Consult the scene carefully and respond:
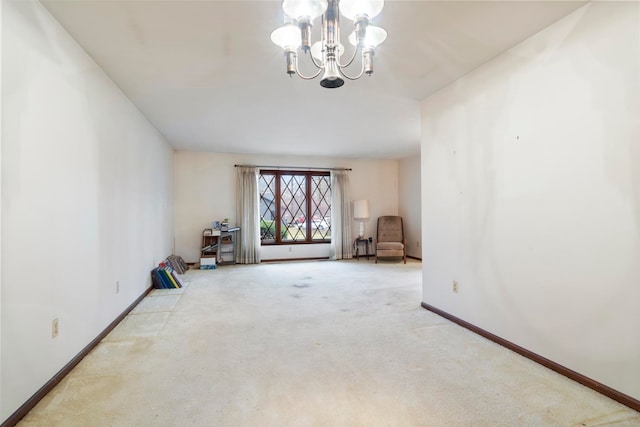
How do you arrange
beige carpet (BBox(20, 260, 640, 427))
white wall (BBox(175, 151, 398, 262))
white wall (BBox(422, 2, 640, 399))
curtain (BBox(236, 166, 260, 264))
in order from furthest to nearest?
curtain (BBox(236, 166, 260, 264)), white wall (BBox(175, 151, 398, 262)), white wall (BBox(422, 2, 640, 399)), beige carpet (BBox(20, 260, 640, 427))

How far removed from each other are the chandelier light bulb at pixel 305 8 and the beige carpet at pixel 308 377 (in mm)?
2008

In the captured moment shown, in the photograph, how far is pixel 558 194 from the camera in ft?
6.75

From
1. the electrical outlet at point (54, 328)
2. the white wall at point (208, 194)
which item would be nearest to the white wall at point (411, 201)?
the white wall at point (208, 194)

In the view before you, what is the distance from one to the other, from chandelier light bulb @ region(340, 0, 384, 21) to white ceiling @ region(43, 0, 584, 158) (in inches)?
16.6

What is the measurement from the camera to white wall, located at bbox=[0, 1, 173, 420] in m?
1.56

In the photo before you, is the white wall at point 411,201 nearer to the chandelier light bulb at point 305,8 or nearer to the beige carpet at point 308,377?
the beige carpet at point 308,377


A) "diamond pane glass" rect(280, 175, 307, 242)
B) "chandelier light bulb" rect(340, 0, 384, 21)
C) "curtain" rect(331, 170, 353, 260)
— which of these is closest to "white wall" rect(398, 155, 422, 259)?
"curtain" rect(331, 170, 353, 260)

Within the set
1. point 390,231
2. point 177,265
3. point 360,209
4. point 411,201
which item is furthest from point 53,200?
point 411,201

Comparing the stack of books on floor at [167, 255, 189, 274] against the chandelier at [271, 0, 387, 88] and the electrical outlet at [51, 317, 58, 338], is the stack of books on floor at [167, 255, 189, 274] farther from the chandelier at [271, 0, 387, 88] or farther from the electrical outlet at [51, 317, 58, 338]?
the chandelier at [271, 0, 387, 88]

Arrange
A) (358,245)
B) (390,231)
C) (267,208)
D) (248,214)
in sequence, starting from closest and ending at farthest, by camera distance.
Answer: (248,214) < (267,208) < (390,231) < (358,245)

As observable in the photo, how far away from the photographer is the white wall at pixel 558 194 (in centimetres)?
173

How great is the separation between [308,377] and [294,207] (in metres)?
5.06

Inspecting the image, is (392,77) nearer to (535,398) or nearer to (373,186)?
(535,398)

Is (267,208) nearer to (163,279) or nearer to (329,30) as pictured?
(163,279)
